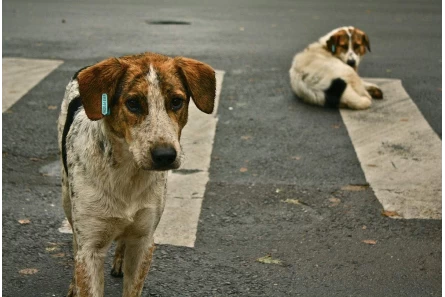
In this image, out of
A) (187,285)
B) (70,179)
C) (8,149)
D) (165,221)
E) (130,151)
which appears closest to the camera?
(130,151)

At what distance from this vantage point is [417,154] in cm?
873

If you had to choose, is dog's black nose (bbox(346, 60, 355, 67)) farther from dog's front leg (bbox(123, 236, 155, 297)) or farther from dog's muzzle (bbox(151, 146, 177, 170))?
dog's muzzle (bbox(151, 146, 177, 170))

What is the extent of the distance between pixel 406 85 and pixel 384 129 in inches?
87.3

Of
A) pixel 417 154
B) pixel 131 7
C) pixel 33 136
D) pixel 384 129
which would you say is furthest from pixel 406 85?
pixel 131 7

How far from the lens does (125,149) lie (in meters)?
4.71

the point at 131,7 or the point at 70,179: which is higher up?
the point at 70,179

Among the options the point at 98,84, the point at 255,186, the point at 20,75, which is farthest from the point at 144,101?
the point at 20,75

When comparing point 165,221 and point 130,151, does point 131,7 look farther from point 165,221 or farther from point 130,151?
point 130,151

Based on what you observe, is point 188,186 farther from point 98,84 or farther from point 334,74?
point 334,74

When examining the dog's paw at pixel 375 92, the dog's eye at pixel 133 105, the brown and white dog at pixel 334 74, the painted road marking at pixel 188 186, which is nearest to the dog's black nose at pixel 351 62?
the brown and white dog at pixel 334 74

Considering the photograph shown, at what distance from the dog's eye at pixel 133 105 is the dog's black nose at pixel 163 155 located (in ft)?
0.78

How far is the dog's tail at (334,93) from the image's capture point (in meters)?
10.4

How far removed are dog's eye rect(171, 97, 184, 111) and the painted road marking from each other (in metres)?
2.17

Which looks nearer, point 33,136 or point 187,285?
point 187,285
